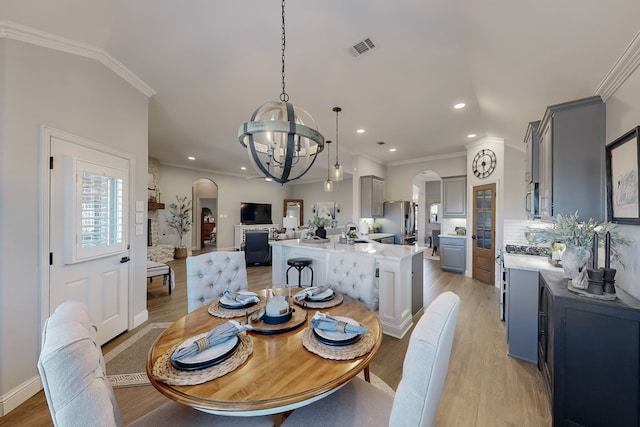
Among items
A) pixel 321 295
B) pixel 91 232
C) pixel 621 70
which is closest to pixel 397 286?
pixel 321 295

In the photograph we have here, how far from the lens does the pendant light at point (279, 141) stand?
1421 millimetres

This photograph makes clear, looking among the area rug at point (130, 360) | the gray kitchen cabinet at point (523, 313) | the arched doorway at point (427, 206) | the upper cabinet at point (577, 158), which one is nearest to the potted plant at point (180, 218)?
the area rug at point (130, 360)

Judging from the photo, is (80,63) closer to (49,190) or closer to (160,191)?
(49,190)

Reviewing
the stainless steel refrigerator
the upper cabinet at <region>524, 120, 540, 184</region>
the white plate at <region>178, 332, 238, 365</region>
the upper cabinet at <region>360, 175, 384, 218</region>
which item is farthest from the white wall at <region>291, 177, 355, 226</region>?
the white plate at <region>178, 332, 238, 365</region>

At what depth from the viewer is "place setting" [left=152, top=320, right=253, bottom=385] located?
1.02 m

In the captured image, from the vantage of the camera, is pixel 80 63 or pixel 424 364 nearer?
pixel 424 364

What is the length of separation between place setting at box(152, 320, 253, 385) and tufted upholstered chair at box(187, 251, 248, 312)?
85 centimetres

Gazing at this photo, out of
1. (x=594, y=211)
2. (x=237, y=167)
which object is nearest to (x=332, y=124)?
(x=594, y=211)

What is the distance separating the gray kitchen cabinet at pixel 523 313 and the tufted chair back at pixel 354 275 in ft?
4.76

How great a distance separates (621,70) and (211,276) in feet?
11.0

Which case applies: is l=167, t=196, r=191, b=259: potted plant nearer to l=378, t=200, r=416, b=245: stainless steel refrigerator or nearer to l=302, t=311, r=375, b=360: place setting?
l=378, t=200, r=416, b=245: stainless steel refrigerator

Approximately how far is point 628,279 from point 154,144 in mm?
7377

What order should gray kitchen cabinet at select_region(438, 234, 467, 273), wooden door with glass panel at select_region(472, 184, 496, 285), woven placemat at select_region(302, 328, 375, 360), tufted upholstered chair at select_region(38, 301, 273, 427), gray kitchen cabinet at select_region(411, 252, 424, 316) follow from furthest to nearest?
gray kitchen cabinet at select_region(438, 234, 467, 273)
wooden door with glass panel at select_region(472, 184, 496, 285)
gray kitchen cabinet at select_region(411, 252, 424, 316)
woven placemat at select_region(302, 328, 375, 360)
tufted upholstered chair at select_region(38, 301, 273, 427)

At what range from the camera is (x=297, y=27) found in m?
2.09
